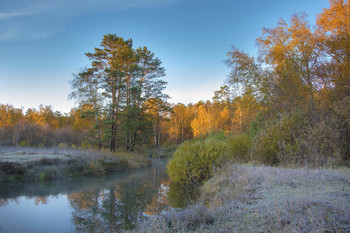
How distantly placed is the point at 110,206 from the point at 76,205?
1.22 meters

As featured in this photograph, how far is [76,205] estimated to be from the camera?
682cm

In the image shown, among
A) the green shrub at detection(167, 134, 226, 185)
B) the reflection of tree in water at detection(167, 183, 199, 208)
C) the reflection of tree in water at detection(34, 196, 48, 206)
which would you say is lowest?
the reflection of tree in water at detection(34, 196, 48, 206)

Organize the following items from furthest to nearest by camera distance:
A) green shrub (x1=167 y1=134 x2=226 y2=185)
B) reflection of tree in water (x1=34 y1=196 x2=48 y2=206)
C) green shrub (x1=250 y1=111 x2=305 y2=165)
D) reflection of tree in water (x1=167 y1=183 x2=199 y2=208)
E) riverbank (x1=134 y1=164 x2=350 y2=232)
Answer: green shrub (x1=167 y1=134 x2=226 y2=185), green shrub (x1=250 y1=111 x2=305 y2=165), reflection of tree in water (x1=34 y1=196 x2=48 y2=206), reflection of tree in water (x1=167 y1=183 x2=199 y2=208), riverbank (x1=134 y1=164 x2=350 y2=232)

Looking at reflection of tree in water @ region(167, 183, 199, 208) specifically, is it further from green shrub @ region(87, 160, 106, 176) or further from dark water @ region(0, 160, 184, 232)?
green shrub @ region(87, 160, 106, 176)

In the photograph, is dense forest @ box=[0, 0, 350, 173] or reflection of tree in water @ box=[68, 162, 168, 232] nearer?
reflection of tree in water @ box=[68, 162, 168, 232]

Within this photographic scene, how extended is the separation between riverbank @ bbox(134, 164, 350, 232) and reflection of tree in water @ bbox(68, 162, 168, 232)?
1.74 meters

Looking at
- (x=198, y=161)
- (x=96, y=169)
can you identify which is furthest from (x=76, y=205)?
(x=96, y=169)

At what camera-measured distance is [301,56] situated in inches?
380

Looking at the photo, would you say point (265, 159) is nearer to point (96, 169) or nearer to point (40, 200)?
point (40, 200)

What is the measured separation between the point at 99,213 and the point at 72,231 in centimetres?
125

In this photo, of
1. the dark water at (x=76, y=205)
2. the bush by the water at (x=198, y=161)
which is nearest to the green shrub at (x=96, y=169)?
the dark water at (x=76, y=205)

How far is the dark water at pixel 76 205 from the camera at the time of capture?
509 cm

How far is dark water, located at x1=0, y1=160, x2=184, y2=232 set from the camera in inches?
200

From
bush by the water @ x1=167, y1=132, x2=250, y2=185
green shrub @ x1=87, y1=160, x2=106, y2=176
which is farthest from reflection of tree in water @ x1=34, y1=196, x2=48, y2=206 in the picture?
bush by the water @ x1=167, y1=132, x2=250, y2=185
